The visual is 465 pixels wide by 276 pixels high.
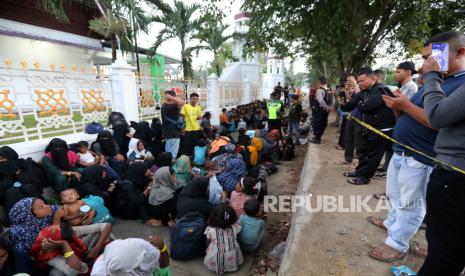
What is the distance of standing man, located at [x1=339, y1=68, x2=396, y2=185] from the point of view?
321 cm

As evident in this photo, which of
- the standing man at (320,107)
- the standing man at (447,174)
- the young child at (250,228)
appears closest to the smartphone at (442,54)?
the standing man at (447,174)

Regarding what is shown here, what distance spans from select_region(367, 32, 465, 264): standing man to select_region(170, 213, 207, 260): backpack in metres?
1.76

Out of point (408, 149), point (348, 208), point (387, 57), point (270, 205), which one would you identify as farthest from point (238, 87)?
point (408, 149)

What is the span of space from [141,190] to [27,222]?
166 centimetres

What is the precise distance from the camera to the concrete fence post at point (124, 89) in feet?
17.9

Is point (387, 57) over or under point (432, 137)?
over

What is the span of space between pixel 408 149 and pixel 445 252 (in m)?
0.82

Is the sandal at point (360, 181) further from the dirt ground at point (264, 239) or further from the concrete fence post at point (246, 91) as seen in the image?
the concrete fence post at point (246, 91)

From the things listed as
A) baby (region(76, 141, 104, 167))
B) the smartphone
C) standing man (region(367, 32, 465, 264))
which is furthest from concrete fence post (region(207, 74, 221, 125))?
the smartphone

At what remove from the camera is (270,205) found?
14.2 feet

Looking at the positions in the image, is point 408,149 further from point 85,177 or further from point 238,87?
point 238,87

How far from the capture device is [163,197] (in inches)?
140

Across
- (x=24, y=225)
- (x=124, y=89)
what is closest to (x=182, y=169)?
(x=24, y=225)

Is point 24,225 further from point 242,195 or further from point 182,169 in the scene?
point 242,195
